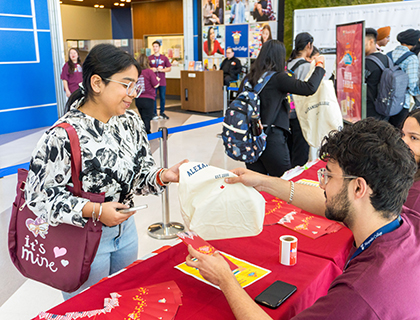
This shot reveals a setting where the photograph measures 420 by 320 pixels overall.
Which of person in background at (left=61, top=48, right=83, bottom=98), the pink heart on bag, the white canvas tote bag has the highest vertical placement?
person in background at (left=61, top=48, right=83, bottom=98)

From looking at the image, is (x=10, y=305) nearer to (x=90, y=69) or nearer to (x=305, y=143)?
(x=90, y=69)

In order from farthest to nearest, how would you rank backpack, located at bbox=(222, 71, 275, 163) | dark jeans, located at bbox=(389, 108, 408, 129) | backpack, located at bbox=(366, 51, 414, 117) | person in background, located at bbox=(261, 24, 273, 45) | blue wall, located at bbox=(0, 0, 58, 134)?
person in background, located at bbox=(261, 24, 273, 45) < blue wall, located at bbox=(0, 0, 58, 134) < dark jeans, located at bbox=(389, 108, 408, 129) < backpack, located at bbox=(366, 51, 414, 117) < backpack, located at bbox=(222, 71, 275, 163)

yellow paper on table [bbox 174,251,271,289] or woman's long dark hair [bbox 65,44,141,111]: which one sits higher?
woman's long dark hair [bbox 65,44,141,111]

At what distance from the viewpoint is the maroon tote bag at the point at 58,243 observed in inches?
58.5

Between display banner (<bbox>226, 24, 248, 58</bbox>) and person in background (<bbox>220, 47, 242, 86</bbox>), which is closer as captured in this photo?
person in background (<bbox>220, 47, 242, 86</bbox>)

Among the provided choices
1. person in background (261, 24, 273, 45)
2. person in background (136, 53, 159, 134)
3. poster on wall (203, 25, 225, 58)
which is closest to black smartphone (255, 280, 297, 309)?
person in background (136, 53, 159, 134)

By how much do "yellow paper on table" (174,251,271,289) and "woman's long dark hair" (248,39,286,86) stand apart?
1848 millimetres

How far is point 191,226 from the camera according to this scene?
1.58m

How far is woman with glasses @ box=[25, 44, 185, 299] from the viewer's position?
56.7 inches

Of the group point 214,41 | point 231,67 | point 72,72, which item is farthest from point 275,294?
point 214,41

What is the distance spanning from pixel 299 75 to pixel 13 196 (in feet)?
11.4

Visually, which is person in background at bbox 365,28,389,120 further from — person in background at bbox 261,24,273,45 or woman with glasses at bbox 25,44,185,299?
person in background at bbox 261,24,273,45

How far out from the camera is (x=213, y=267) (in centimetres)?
127

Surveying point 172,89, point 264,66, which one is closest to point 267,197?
point 264,66
